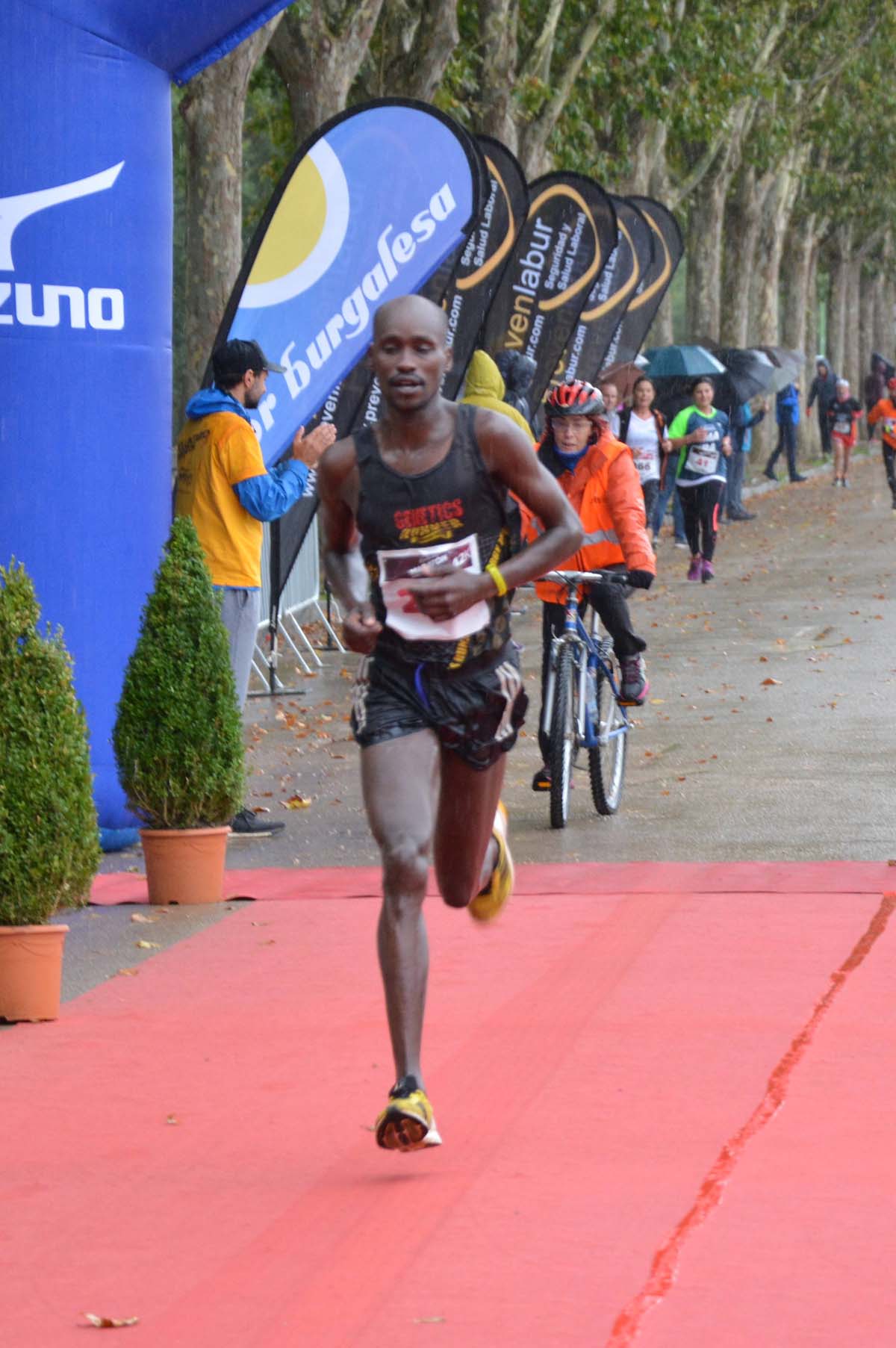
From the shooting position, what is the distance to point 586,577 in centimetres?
978

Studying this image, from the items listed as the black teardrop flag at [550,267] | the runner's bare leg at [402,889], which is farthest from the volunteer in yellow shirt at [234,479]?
the black teardrop flag at [550,267]

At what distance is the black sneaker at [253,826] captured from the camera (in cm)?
1002

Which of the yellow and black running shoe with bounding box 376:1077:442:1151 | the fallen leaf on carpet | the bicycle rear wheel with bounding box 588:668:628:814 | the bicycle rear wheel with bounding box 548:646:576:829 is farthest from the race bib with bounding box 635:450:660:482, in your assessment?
the fallen leaf on carpet

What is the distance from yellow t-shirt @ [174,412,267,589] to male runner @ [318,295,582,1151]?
427cm

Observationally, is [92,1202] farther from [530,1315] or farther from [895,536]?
[895,536]

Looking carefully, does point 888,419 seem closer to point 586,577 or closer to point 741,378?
point 741,378

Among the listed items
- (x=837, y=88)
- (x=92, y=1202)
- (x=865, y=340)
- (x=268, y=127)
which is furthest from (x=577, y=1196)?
(x=865, y=340)

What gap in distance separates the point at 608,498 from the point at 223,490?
68.4 inches

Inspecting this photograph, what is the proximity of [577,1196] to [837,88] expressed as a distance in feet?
153

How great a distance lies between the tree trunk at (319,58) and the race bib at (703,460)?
17.9ft

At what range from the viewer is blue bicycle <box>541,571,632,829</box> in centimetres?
978

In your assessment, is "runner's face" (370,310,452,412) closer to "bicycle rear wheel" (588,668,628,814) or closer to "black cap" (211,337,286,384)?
"black cap" (211,337,286,384)

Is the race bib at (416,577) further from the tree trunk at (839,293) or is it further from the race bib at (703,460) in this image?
the tree trunk at (839,293)

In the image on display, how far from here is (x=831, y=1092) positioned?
5.59m
